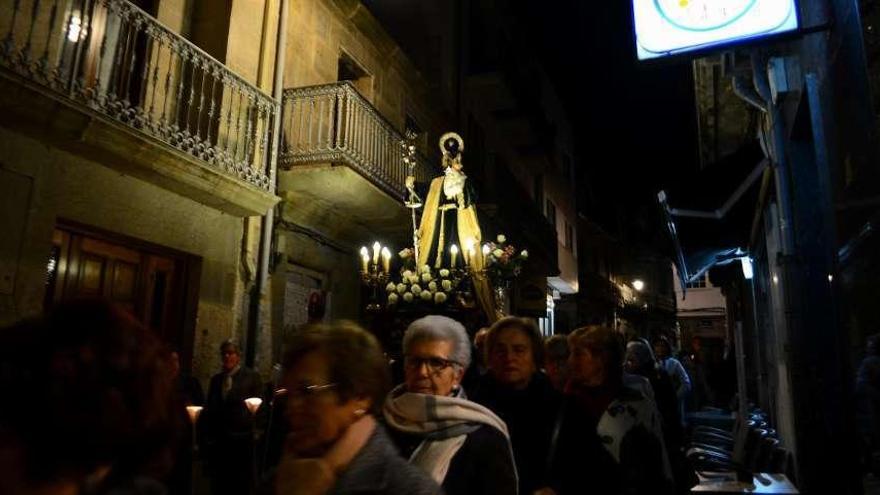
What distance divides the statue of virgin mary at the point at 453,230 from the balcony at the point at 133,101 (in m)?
3.69

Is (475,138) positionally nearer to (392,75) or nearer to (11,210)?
(392,75)

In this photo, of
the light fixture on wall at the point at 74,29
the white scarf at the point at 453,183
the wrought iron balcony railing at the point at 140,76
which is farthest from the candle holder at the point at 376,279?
the light fixture on wall at the point at 74,29

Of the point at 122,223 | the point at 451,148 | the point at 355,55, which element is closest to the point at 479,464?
the point at 451,148

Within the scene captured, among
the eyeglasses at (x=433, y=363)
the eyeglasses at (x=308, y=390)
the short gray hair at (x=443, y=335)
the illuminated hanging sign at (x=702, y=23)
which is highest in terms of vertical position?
the illuminated hanging sign at (x=702, y=23)

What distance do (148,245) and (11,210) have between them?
189cm

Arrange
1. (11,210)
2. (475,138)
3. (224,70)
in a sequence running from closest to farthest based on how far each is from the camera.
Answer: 1. (11,210)
2. (224,70)
3. (475,138)

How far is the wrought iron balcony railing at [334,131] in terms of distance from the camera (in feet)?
31.2

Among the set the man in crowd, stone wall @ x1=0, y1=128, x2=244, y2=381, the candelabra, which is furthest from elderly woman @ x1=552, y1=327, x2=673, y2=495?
stone wall @ x1=0, y1=128, x2=244, y2=381

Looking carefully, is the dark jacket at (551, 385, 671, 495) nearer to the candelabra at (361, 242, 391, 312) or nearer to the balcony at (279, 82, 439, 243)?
the candelabra at (361, 242, 391, 312)

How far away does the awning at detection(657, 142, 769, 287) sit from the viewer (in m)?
8.03

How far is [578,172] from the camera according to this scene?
1304 inches

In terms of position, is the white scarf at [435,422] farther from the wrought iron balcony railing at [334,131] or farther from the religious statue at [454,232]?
the wrought iron balcony railing at [334,131]

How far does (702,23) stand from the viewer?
5129mm

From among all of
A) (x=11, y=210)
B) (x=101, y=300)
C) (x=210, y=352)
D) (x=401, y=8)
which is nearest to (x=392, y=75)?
(x=401, y=8)
